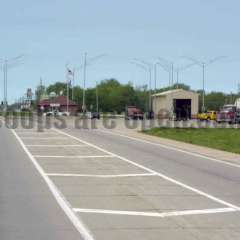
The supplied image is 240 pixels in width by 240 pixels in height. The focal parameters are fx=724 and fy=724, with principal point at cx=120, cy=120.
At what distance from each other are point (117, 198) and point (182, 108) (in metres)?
84.9

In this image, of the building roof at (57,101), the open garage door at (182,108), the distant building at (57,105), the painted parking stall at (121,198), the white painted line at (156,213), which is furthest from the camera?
the building roof at (57,101)

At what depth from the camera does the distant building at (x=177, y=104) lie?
320 ft

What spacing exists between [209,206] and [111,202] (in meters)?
1.92

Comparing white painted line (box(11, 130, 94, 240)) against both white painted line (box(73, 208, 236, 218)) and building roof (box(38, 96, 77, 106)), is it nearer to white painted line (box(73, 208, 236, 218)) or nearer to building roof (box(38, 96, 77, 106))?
white painted line (box(73, 208, 236, 218))

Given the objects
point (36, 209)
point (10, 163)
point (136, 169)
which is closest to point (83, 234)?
point (36, 209)

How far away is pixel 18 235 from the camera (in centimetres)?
1051

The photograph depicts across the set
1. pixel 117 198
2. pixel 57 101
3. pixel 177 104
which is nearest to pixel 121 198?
pixel 117 198

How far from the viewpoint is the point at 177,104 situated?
335 ft

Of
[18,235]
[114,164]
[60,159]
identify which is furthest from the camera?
[60,159]

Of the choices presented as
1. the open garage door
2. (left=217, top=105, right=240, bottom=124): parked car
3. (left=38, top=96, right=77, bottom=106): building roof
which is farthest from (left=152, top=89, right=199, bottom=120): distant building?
(left=38, top=96, right=77, bottom=106): building roof

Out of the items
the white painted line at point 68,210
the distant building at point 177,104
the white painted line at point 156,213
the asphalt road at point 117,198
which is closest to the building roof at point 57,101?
the distant building at point 177,104

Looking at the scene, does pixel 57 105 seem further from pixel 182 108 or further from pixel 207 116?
pixel 207 116

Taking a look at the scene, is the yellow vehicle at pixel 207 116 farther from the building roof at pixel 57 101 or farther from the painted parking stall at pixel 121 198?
the painted parking stall at pixel 121 198

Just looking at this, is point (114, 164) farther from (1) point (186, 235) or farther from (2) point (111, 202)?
(1) point (186, 235)
